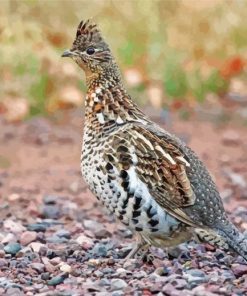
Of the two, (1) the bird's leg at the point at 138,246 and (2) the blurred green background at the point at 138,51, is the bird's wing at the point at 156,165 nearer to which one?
(1) the bird's leg at the point at 138,246

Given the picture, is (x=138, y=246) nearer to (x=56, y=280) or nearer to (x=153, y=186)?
(x=153, y=186)

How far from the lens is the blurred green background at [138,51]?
12664 millimetres

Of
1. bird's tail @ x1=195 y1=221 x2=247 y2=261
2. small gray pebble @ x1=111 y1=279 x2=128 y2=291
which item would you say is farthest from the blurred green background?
small gray pebble @ x1=111 y1=279 x2=128 y2=291

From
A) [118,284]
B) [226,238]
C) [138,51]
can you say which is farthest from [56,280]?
[138,51]

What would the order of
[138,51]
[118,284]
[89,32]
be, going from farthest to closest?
1. [138,51]
2. [89,32]
3. [118,284]

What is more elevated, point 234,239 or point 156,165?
point 156,165

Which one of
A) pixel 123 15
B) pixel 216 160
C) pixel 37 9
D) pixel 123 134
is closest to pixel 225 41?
pixel 123 15

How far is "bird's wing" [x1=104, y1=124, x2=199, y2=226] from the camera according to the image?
6.48 meters

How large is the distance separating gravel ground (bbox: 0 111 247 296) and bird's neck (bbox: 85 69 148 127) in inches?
32.9

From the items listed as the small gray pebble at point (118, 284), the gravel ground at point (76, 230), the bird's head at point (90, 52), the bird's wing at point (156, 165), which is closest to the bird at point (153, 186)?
the bird's wing at point (156, 165)

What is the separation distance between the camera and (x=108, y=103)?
274 inches

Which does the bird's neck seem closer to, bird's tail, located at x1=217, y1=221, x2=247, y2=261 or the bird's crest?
the bird's crest

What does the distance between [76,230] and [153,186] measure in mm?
1530

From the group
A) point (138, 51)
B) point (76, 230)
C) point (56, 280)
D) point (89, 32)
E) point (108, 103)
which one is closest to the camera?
point (56, 280)
